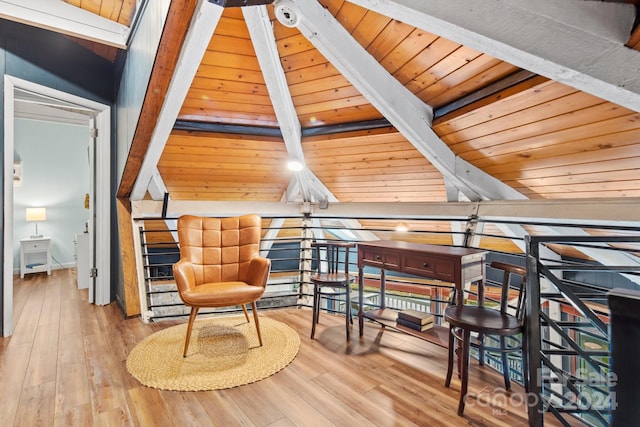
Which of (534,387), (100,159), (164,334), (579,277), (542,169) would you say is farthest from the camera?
(579,277)

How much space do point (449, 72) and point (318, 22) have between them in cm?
84

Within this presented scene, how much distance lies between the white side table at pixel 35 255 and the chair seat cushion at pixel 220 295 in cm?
420

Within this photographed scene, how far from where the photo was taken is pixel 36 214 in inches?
200

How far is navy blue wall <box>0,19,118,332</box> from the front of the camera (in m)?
2.58

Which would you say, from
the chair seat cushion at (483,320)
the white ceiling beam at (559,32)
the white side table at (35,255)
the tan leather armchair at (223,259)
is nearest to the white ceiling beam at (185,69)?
the tan leather armchair at (223,259)

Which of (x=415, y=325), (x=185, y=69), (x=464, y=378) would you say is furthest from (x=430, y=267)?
(x=185, y=69)

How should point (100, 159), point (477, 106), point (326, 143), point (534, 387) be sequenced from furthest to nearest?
point (100, 159) → point (326, 143) → point (477, 106) → point (534, 387)

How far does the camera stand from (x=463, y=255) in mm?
1896

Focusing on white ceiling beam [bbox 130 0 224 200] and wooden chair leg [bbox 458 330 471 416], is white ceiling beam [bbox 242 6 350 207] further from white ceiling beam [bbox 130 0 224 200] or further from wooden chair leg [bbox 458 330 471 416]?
wooden chair leg [bbox 458 330 471 416]

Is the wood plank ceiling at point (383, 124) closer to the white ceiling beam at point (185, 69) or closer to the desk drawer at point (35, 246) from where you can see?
the white ceiling beam at point (185, 69)

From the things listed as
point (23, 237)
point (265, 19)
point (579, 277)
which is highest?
point (265, 19)

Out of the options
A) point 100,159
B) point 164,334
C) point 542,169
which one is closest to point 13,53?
point 100,159

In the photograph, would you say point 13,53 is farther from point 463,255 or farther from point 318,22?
point 463,255

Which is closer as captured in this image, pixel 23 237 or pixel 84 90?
pixel 84 90
